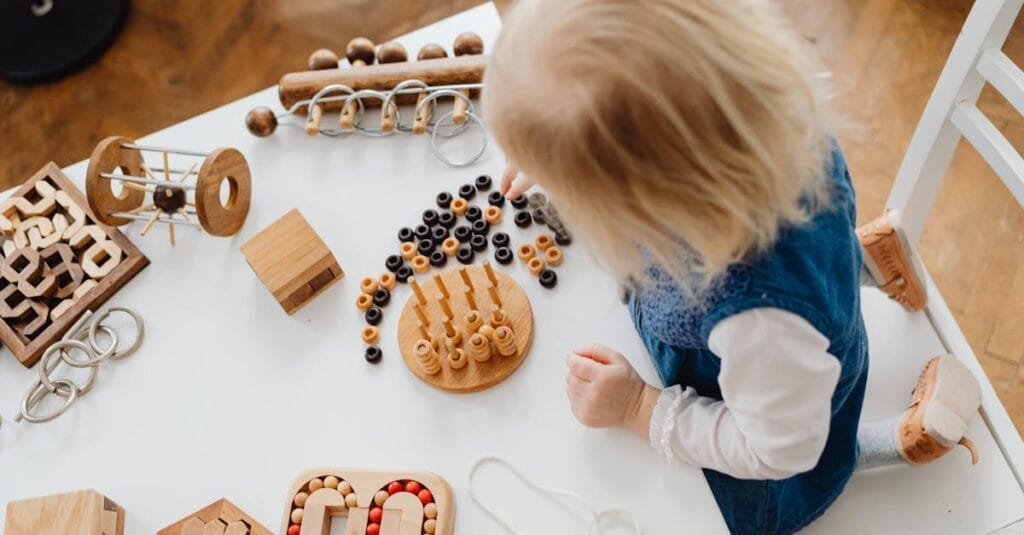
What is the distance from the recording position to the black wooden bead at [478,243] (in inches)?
35.7

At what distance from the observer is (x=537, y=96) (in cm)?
56

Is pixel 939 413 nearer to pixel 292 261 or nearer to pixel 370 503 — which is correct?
pixel 370 503

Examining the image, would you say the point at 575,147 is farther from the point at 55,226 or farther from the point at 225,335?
the point at 55,226

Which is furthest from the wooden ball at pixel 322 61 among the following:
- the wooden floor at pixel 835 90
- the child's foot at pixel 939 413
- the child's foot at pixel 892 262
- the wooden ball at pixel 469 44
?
the wooden floor at pixel 835 90

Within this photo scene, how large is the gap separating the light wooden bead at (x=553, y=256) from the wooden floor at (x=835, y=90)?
0.89 m

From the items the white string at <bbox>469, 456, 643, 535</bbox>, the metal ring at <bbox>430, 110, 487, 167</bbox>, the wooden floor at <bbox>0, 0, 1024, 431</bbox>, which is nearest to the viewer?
the white string at <bbox>469, 456, 643, 535</bbox>

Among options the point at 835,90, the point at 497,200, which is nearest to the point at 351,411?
the point at 497,200

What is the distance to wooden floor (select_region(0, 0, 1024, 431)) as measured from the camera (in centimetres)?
147

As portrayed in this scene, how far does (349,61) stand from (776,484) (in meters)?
0.69

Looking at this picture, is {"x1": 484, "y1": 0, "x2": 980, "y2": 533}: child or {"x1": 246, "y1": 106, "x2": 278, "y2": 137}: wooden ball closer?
{"x1": 484, "y1": 0, "x2": 980, "y2": 533}: child

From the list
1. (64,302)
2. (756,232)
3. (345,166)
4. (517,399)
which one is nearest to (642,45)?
→ (756,232)

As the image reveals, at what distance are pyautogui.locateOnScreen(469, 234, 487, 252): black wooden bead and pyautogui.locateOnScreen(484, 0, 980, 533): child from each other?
0.18 meters

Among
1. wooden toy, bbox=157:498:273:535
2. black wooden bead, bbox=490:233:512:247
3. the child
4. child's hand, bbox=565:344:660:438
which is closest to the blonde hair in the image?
the child

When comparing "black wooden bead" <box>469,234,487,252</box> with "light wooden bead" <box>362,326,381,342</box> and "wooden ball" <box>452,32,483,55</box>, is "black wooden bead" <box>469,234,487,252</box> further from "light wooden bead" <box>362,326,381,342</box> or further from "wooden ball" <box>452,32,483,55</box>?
"wooden ball" <box>452,32,483,55</box>
